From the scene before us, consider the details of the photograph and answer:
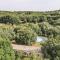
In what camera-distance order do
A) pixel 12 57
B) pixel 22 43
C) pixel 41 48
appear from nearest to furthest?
1. pixel 12 57
2. pixel 41 48
3. pixel 22 43

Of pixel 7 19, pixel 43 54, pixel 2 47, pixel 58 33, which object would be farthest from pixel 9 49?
pixel 7 19

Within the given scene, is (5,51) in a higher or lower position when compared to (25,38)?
lower

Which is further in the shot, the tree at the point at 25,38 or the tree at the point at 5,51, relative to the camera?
the tree at the point at 25,38

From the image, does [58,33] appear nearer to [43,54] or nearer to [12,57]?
[43,54]

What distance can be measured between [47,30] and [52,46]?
31.8 ft

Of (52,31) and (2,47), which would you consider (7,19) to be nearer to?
(52,31)

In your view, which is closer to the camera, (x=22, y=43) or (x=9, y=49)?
(x=9, y=49)

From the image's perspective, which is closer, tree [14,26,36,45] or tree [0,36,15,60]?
tree [0,36,15,60]

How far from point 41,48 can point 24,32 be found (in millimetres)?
2794

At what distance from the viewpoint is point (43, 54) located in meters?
21.7

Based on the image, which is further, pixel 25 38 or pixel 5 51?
pixel 25 38

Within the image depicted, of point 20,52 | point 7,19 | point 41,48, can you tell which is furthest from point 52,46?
point 7,19

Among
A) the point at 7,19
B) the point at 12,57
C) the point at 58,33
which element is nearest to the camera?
the point at 12,57

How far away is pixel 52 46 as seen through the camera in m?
22.2
